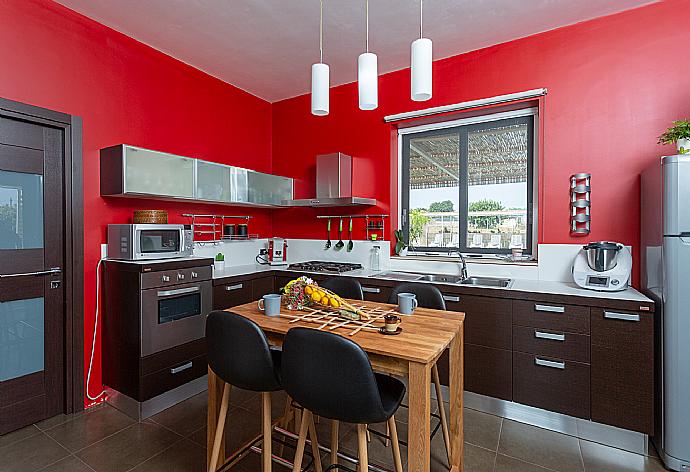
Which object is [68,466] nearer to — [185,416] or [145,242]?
[185,416]

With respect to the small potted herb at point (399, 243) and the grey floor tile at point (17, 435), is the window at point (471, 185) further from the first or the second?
the grey floor tile at point (17, 435)

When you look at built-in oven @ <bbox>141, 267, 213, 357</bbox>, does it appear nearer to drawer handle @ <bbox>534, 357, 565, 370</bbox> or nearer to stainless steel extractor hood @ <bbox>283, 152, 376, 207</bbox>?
stainless steel extractor hood @ <bbox>283, 152, 376, 207</bbox>

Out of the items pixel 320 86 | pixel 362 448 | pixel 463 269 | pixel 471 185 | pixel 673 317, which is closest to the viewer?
pixel 362 448

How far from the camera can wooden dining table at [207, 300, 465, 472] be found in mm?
1384

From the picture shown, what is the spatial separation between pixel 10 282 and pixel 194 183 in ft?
4.57

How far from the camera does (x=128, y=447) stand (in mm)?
2238

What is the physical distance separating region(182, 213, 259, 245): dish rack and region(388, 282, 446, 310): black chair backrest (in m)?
2.13

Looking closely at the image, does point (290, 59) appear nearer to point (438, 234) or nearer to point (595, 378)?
point (438, 234)

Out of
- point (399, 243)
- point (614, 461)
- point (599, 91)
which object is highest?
point (599, 91)

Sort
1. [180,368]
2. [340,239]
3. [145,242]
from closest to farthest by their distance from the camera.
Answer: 1. [145,242]
2. [180,368]
3. [340,239]

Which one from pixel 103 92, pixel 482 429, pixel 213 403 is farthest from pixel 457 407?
pixel 103 92

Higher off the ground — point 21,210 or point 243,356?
point 21,210

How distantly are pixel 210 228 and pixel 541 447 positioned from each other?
3.27 m

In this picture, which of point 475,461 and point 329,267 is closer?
point 475,461
